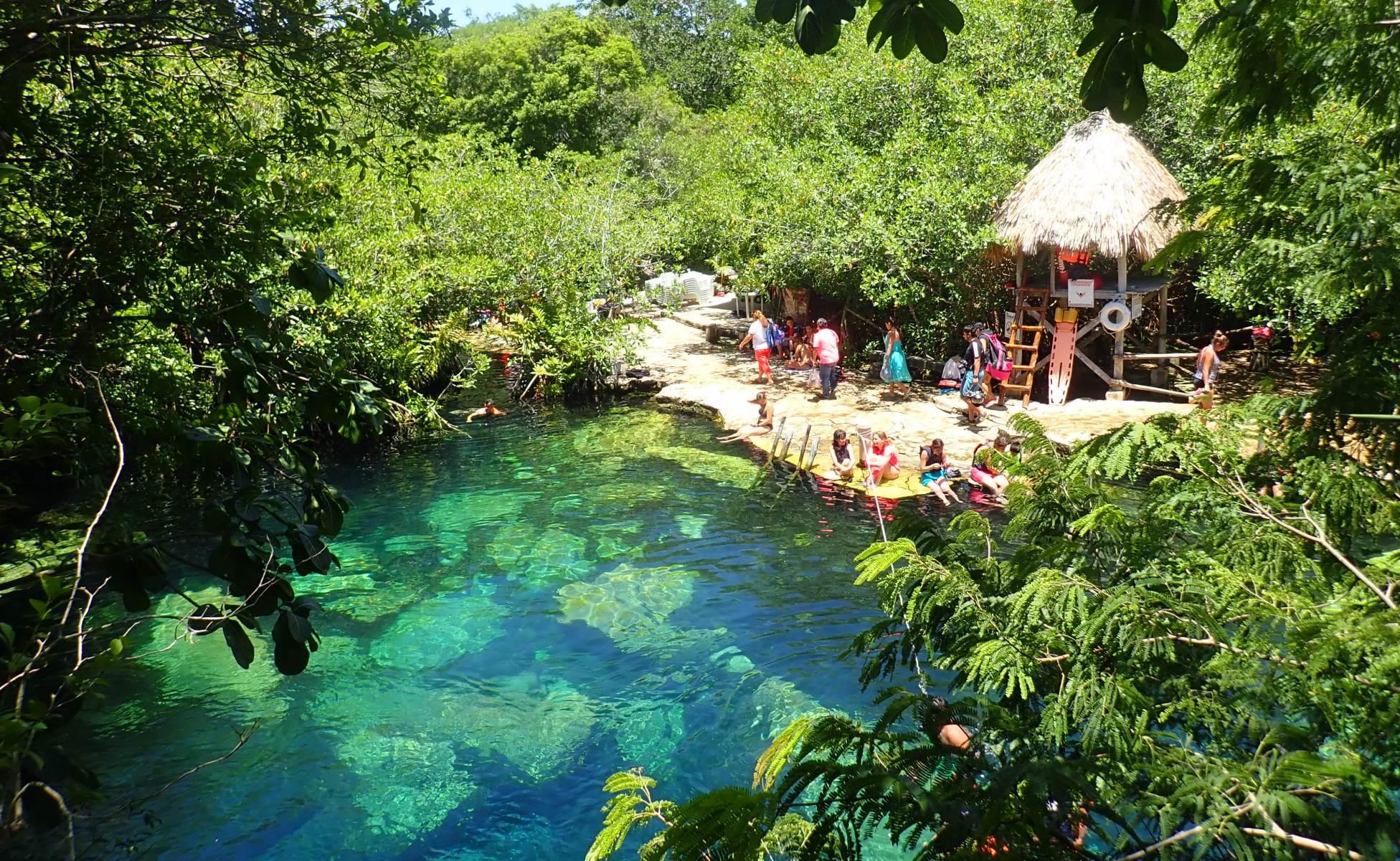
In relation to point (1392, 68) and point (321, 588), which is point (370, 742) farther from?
point (1392, 68)

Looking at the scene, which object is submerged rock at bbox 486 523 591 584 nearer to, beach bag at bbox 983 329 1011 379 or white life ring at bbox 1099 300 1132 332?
beach bag at bbox 983 329 1011 379

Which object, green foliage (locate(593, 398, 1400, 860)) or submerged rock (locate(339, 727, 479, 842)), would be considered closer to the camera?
green foliage (locate(593, 398, 1400, 860))

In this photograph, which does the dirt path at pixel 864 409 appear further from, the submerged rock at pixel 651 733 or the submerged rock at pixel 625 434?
the submerged rock at pixel 651 733

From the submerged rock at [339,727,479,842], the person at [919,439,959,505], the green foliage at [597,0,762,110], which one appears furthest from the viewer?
the green foliage at [597,0,762,110]

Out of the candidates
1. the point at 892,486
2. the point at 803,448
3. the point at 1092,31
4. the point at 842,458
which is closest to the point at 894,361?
the point at 803,448

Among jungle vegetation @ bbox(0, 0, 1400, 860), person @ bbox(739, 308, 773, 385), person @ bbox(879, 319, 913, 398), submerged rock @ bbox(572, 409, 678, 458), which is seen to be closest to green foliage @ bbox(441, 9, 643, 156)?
person @ bbox(739, 308, 773, 385)

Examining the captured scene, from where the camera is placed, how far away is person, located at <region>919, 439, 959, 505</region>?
39.8ft

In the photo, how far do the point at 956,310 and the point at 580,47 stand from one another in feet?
85.9

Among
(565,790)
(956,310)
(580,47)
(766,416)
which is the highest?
(580,47)

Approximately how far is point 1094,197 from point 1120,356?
2.87 metres

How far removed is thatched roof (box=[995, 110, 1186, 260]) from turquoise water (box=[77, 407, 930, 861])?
20.6ft

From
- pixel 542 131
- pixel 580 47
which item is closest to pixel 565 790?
pixel 542 131

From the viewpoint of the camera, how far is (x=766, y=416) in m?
15.9

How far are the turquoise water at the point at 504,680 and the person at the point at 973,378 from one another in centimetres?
336
